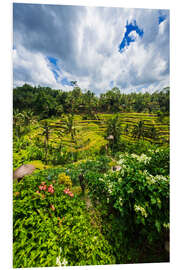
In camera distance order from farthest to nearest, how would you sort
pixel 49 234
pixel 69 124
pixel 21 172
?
1. pixel 69 124
2. pixel 21 172
3. pixel 49 234

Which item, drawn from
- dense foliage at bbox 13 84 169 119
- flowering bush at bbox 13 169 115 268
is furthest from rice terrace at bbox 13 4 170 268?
dense foliage at bbox 13 84 169 119

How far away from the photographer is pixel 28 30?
6.86 ft

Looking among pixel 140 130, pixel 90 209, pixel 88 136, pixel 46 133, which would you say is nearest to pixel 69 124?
pixel 46 133

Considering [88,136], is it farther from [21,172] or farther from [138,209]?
[138,209]

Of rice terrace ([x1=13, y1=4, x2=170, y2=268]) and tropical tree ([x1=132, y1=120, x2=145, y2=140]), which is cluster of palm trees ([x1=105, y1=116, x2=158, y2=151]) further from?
rice terrace ([x1=13, y1=4, x2=170, y2=268])

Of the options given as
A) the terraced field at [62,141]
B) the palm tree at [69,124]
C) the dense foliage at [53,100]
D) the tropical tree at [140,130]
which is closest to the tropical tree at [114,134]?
the terraced field at [62,141]

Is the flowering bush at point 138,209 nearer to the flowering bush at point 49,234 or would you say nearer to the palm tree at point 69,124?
the flowering bush at point 49,234

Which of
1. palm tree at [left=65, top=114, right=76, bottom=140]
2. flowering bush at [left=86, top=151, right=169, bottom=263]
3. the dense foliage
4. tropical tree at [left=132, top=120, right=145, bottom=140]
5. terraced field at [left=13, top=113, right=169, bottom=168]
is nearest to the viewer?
flowering bush at [left=86, top=151, right=169, bottom=263]

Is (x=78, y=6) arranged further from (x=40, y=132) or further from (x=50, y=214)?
(x=40, y=132)

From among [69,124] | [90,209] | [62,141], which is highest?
[69,124]
